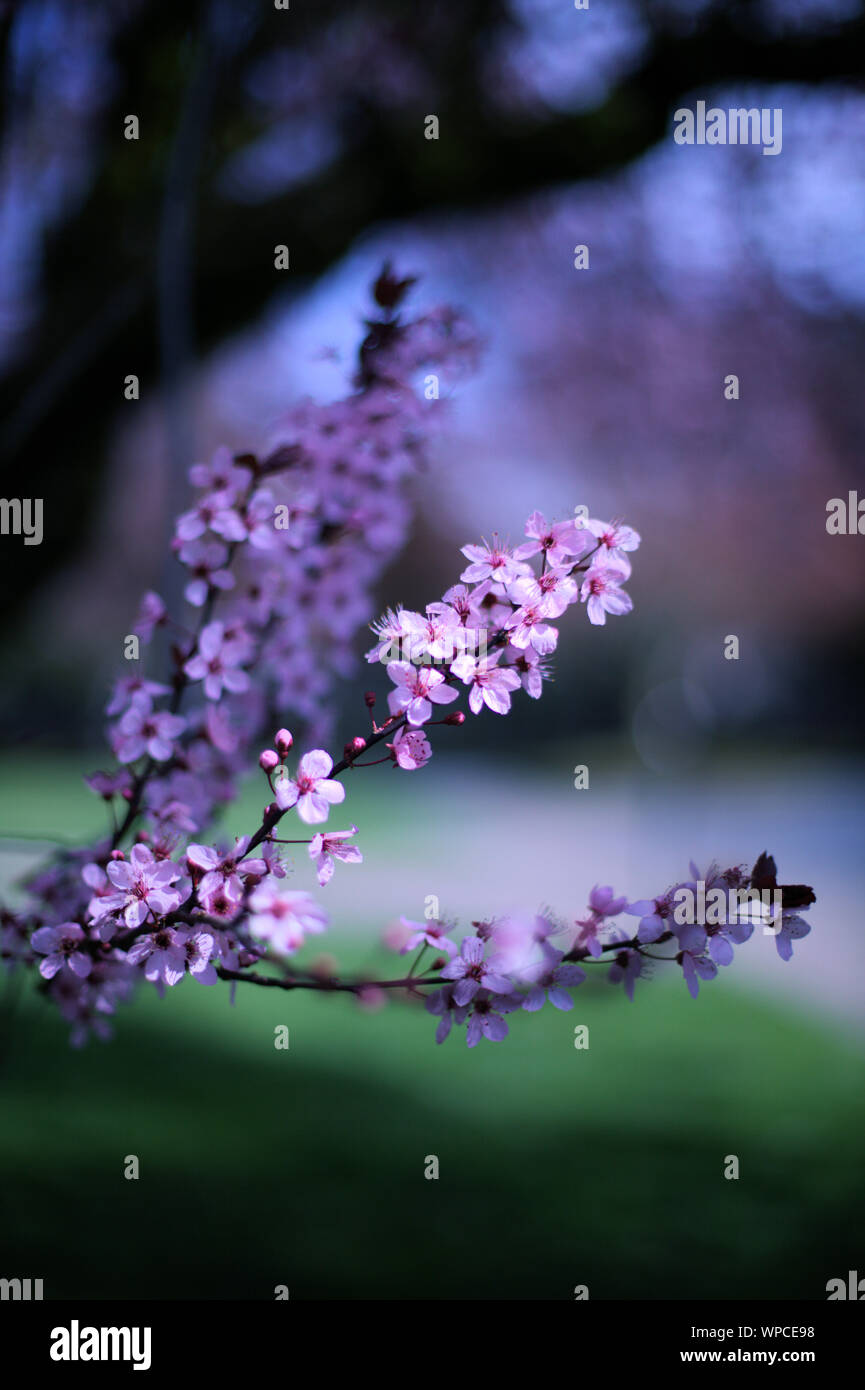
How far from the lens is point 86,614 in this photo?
62.5ft

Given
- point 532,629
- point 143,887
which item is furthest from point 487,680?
point 143,887

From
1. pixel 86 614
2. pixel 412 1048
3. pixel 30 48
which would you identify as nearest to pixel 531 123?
pixel 30 48

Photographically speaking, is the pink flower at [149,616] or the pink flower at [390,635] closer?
the pink flower at [390,635]

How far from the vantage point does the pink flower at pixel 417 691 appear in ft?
3.26

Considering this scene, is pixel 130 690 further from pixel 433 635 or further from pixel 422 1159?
pixel 422 1159

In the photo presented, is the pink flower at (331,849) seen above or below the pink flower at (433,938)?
above

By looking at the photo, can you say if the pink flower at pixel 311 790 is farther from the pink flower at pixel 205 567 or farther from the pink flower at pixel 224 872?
the pink flower at pixel 205 567

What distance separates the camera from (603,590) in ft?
3.71

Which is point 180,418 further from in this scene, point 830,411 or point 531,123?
point 830,411

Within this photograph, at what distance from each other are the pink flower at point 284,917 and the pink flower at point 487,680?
0.83ft

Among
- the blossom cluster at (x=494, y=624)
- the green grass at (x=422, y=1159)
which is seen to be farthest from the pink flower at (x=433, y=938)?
the green grass at (x=422, y=1159)

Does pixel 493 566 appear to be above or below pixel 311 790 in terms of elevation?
above

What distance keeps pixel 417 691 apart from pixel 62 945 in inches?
20.4
